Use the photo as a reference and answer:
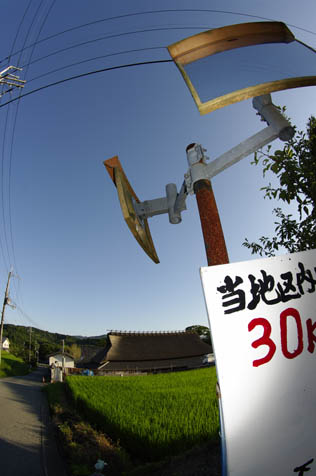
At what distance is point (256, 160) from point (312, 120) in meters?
1.04

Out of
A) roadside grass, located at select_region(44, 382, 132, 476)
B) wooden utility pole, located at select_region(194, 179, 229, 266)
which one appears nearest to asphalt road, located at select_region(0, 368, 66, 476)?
roadside grass, located at select_region(44, 382, 132, 476)

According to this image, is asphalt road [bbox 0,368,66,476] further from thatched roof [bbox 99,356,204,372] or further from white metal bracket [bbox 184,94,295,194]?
thatched roof [bbox 99,356,204,372]

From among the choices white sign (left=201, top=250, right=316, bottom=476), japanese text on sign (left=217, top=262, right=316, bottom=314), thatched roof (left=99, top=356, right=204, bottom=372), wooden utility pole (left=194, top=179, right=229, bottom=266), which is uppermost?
wooden utility pole (left=194, top=179, right=229, bottom=266)

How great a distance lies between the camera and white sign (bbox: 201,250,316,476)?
110 cm

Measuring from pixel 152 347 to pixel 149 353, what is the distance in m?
1.33

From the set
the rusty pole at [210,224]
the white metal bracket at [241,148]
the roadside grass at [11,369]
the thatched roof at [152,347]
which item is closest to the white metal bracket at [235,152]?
the white metal bracket at [241,148]

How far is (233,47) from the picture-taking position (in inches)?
77.2

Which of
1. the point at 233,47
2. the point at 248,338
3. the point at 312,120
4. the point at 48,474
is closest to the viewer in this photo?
the point at 248,338

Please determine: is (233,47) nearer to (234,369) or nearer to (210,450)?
(234,369)

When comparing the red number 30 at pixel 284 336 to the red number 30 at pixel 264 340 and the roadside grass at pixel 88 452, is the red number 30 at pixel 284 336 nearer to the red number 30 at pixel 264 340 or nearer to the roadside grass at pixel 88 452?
the red number 30 at pixel 264 340

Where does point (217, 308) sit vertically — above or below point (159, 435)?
above

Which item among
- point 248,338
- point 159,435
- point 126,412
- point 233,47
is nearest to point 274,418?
point 248,338

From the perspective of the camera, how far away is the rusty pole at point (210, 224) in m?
1.78

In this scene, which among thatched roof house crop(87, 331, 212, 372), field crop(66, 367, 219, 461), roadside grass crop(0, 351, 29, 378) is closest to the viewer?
field crop(66, 367, 219, 461)
